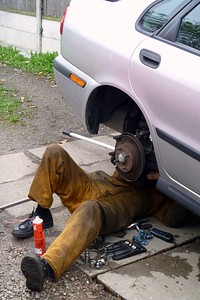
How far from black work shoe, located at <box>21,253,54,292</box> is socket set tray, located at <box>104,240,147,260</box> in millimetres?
516

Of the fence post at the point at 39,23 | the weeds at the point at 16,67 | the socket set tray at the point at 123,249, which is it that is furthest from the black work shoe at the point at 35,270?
the fence post at the point at 39,23

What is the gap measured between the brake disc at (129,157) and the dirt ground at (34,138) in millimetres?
737

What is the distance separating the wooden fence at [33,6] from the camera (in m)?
8.90

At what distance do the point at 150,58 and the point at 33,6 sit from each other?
6.87 m

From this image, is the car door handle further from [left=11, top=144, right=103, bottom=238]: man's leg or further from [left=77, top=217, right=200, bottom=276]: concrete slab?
[left=77, top=217, right=200, bottom=276]: concrete slab

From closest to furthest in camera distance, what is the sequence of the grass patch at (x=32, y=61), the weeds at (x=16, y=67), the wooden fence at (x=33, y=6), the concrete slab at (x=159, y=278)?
1. the concrete slab at (x=159, y=278)
2. the weeds at (x=16, y=67)
3. the grass patch at (x=32, y=61)
4. the wooden fence at (x=33, y=6)

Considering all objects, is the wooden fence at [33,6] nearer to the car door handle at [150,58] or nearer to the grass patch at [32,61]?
the grass patch at [32,61]

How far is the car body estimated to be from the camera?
302cm

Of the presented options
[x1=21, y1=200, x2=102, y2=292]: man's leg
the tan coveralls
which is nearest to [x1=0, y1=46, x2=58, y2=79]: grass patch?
the tan coveralls

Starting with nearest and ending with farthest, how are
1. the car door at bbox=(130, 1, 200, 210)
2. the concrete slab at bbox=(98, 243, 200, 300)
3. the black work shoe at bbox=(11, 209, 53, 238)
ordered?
the car door at bbox=(130, 1, 200, 210) < the concrete slab at bbox=(98, 243, 200, 300) < the black work shoe at bbox=(11, 209, 53, 238)

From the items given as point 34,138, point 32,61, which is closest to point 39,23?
point 32,61

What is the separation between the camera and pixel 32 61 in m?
8.92

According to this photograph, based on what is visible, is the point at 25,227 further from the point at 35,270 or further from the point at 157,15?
the point at 157,15

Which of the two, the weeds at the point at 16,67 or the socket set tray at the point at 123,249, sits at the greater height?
the socket set tray at the point at 123,249
